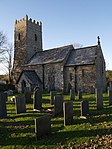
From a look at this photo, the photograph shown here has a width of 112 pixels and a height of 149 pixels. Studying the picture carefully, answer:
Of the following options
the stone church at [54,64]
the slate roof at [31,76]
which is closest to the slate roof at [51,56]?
the stone church at [54,64]

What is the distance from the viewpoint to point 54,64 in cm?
3594

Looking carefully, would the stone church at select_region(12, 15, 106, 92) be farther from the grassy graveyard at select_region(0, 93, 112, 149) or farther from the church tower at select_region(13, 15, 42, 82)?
the grassy graveyard at select_region(0, 93, 112, 149)

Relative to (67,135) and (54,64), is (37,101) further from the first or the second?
(54,64)

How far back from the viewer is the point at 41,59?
39562 millimetres

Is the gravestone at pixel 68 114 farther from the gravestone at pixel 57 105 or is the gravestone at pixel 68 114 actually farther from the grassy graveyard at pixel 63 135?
the gravestone at pixel 57 105

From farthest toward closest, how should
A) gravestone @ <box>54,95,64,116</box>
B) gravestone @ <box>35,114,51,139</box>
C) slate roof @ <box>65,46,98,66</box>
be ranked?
slate roof @ <box>65,46,98,66</box>, gravestone @ <box>54,95,64,116</box>, gravestone @ <box>35,114,51,139</box>

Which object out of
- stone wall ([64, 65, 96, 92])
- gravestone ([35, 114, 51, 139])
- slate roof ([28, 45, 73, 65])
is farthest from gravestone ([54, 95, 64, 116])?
slate roof ([28, 45, 73, 65])

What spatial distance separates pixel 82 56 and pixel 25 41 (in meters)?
13.5

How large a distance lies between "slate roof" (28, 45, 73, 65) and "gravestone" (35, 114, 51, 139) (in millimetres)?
26608

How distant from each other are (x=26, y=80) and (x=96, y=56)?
11614mm

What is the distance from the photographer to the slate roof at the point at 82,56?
32.6 m

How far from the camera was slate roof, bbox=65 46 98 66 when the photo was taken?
3259cm

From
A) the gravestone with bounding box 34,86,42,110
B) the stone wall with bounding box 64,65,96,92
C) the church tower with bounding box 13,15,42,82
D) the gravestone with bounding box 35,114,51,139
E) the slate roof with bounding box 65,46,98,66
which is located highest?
the church tower with bounding box 13,15,42,82

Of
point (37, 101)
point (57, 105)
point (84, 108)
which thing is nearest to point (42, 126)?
point (84, 108)
